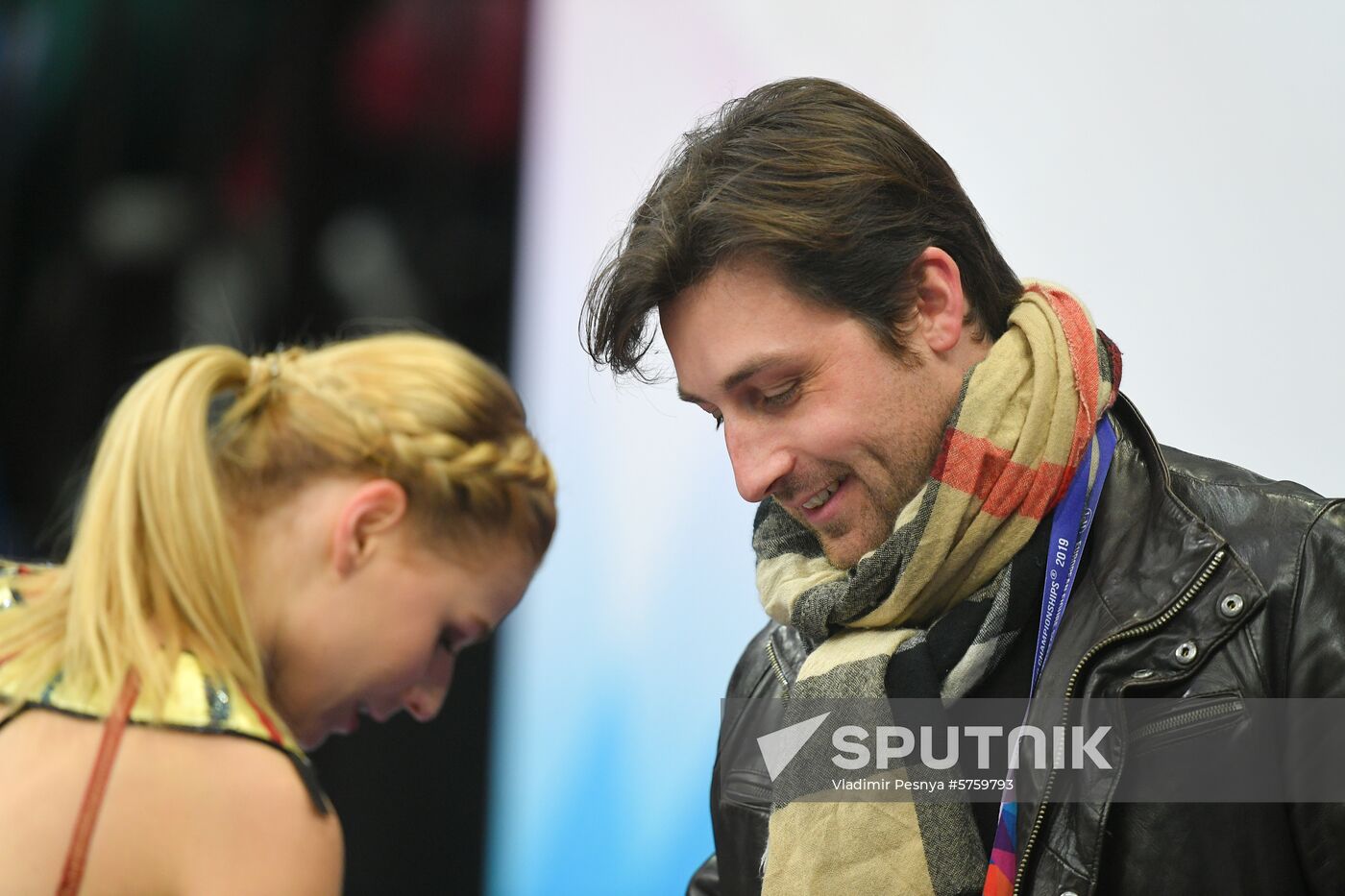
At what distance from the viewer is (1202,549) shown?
1682 mm

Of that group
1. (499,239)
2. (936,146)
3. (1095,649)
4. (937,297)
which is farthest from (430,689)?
(499,239)

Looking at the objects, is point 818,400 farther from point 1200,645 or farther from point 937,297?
point 1200,645

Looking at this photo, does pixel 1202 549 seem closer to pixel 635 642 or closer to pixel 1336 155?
pixel 1336 155

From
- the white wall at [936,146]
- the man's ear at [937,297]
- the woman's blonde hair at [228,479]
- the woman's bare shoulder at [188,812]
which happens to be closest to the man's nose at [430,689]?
the woman's blonde hair at [228,479]

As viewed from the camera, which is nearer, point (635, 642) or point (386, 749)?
point (635, 642)

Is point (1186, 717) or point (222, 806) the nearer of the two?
point (222, 806)

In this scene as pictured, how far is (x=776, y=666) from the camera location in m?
2.15

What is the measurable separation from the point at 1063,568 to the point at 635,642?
147 cm

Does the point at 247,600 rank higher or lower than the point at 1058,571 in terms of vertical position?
lower

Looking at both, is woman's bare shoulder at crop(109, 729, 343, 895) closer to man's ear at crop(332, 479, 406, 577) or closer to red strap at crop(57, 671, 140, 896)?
red strap at crop(57, 671, 140, 896)

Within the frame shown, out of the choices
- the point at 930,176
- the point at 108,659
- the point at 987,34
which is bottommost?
the point at 108,659

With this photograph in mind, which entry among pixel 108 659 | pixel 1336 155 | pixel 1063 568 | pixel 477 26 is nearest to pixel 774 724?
pixel 1063 568

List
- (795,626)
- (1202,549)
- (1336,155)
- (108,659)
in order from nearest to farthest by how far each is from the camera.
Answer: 1. (108,659)
2. (1202,549)
3. (795,626)
4. (1336,155)

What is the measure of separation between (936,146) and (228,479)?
5.70 feet
